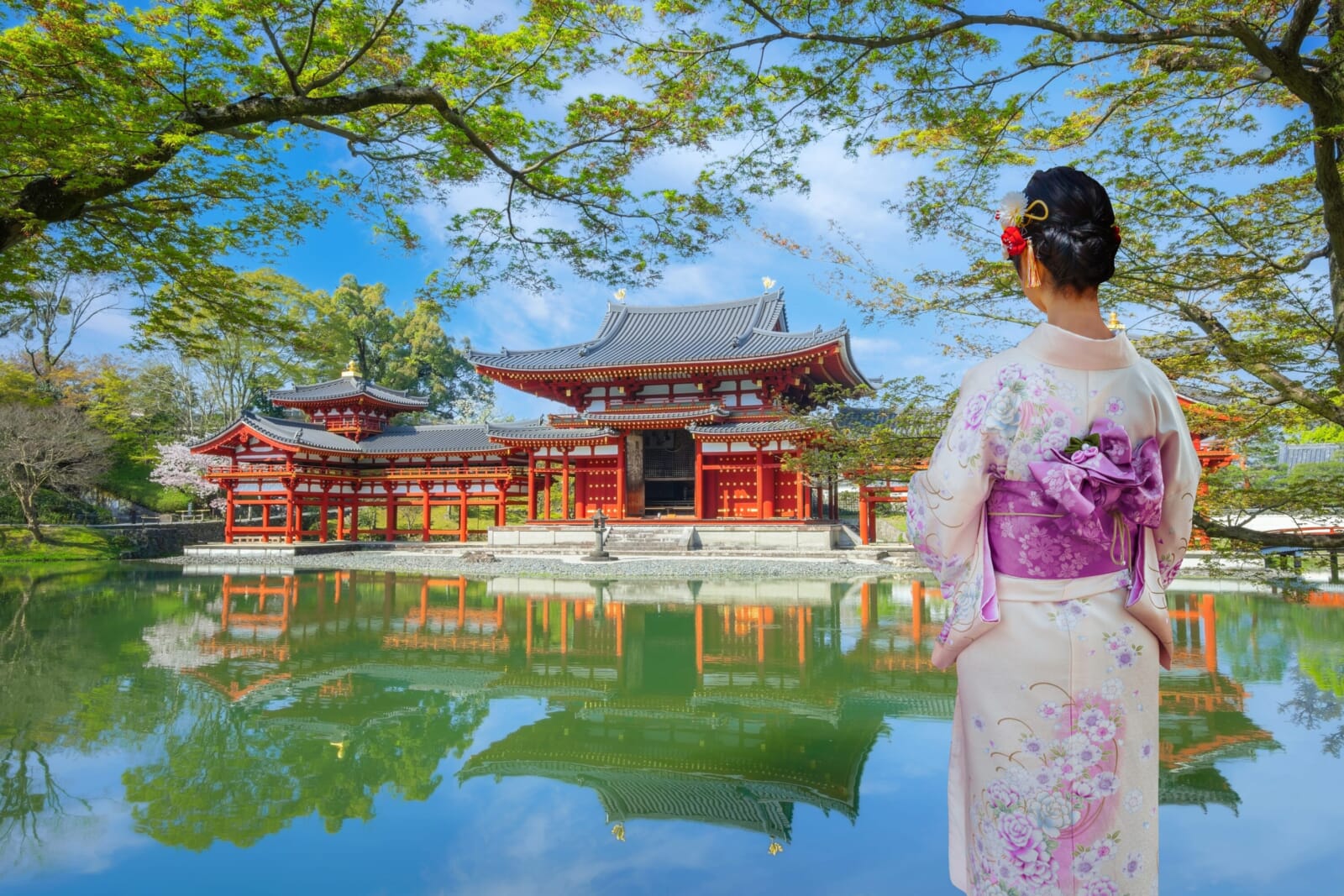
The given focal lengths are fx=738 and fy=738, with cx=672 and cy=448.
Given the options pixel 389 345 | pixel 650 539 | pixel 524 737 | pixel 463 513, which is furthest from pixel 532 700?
pixel 389 345

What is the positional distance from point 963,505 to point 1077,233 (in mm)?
622

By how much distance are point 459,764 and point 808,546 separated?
44.4ft

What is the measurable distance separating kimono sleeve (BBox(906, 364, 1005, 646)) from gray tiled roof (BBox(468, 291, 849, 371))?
16.1 m

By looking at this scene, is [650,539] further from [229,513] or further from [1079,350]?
[1079,350]

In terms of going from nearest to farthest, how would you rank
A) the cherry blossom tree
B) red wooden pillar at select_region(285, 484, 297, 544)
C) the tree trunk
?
the tree trunk < red wooden pillar at select_region(285, 484, 297, 544) < the cherry blossom tree

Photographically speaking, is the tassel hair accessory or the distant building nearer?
the tassel hair accessory

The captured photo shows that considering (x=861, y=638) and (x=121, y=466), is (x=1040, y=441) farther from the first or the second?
(x=121, y=466)

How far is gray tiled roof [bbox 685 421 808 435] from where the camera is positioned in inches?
673

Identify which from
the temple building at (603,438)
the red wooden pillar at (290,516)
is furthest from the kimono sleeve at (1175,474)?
the red wooden pillar at (290,516)

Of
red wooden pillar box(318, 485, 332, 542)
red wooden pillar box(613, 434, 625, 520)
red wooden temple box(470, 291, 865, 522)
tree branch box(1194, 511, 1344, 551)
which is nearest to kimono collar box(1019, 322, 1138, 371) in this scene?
tree branch box(1194, 511, 1344, 551)

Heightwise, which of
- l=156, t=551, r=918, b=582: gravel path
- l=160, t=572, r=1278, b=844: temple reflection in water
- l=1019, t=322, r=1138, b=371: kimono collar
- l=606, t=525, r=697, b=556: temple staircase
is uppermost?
l=1019, t=322, r=1138, b=371: kimono collar

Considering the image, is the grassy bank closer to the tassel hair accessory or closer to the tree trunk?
the tree trunk

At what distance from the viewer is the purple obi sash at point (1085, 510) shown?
144 cm

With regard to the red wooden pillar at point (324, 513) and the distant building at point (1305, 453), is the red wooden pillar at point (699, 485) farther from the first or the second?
the distant building at point (1305, 453)
